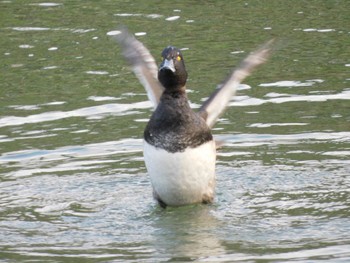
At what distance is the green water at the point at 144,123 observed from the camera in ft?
32.9

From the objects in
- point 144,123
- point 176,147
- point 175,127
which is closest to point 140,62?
point 144,123

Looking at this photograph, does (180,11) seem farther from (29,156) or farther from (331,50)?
(29,156)

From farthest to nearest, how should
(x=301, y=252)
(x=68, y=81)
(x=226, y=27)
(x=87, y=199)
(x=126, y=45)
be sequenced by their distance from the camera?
(x=226, y=27)
(x=68, y=81)
(x=126, y=45)
(x=87, y=199)
(x=301, y=252)

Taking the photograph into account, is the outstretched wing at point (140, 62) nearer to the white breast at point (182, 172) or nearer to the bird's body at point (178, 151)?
the bird's body at point (178, 151)

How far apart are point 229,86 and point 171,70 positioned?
1.30 m

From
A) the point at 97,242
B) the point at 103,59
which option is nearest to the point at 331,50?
the point at 103,59

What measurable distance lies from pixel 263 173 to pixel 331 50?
4.55 metres

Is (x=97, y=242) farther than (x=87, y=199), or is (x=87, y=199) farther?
(x=87, y=199)

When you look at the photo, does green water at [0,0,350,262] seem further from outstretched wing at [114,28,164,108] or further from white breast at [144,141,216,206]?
outstretched wing at [114,28,164,108]

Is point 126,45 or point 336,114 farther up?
point 126,45

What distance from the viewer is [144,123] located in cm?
1372

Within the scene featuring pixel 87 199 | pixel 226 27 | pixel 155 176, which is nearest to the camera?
pixel 155 176

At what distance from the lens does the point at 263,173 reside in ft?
39.4

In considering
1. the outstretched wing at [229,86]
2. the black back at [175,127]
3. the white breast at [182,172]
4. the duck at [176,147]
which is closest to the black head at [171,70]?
the duck at [176,147]
